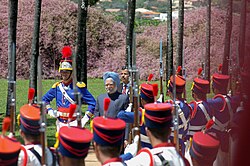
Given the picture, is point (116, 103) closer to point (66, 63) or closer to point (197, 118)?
point (66, 63)

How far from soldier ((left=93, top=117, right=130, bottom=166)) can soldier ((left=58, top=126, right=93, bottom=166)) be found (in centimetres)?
7

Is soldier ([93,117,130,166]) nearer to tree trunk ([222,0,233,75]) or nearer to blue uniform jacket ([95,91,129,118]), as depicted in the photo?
tree trunk ([222,0,233,75])

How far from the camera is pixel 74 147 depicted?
396cm

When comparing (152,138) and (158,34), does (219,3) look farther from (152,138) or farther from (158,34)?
(158,34)

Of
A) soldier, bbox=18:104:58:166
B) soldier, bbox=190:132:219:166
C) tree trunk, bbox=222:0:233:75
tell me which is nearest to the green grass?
soldier, bbox=18:104:58:166

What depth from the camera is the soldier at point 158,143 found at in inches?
168

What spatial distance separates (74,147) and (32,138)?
105cm

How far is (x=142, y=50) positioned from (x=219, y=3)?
99.2 ft

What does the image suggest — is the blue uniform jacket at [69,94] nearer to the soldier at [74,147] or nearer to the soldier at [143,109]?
the soldier at [143,109]

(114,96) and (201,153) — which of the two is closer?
(201,153)

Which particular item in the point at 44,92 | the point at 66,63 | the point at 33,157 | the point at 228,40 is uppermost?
the point at 228,40

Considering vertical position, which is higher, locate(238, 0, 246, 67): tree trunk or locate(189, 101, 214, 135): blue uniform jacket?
locate(238, 0, 246, 67): tree trunk

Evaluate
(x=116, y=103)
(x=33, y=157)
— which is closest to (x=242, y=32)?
(x=33, y=157)

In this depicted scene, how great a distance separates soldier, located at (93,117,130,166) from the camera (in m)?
4.04
